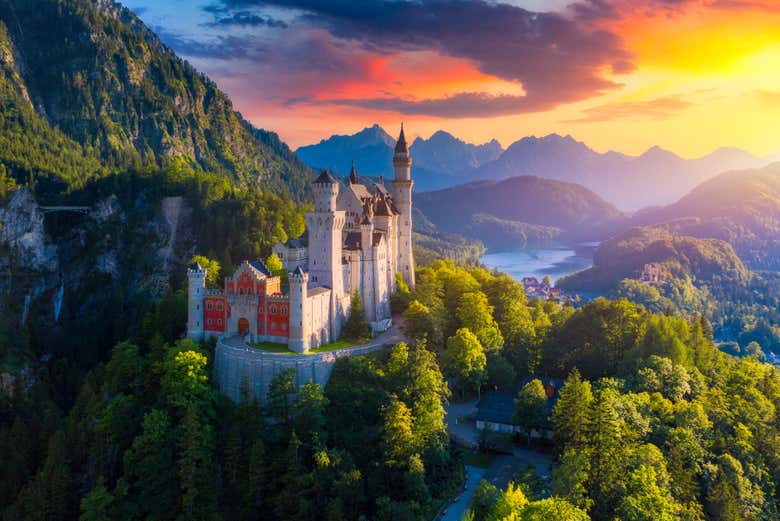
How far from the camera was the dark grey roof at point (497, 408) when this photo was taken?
49875mm

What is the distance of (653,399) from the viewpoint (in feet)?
157

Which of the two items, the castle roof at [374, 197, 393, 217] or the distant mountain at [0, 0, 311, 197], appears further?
the distant mountain at [0, 0, 311, 197]

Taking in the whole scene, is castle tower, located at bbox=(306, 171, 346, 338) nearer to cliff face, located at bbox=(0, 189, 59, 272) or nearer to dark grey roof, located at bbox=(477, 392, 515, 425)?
dark grey roof, located at bbox=(477, 392, 515, 425)

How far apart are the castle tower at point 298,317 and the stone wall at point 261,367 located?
206 centimetres

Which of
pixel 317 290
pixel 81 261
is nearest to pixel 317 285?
pixel 317 290

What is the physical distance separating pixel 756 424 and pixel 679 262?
12784 cm

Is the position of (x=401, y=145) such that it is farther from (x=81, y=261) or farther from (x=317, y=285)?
(x=81, y=261)

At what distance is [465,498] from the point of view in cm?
4131

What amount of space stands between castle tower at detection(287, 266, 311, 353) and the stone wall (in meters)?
2.06

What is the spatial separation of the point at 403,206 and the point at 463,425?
3025 centimetres

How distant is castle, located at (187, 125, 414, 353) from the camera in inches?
2062

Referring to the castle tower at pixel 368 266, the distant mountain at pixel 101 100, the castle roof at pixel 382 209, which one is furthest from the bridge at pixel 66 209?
the castle tower at pixel 368 266

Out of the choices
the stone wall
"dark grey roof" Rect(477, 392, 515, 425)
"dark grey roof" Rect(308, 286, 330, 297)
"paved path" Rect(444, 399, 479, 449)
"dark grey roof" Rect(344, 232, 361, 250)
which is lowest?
"paved path" Rect(444, 399, 479, 449)

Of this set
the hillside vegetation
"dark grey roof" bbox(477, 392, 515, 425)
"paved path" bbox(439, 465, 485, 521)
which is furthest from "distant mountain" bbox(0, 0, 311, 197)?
"paved path" bbox(439, 465, 485, 521)
